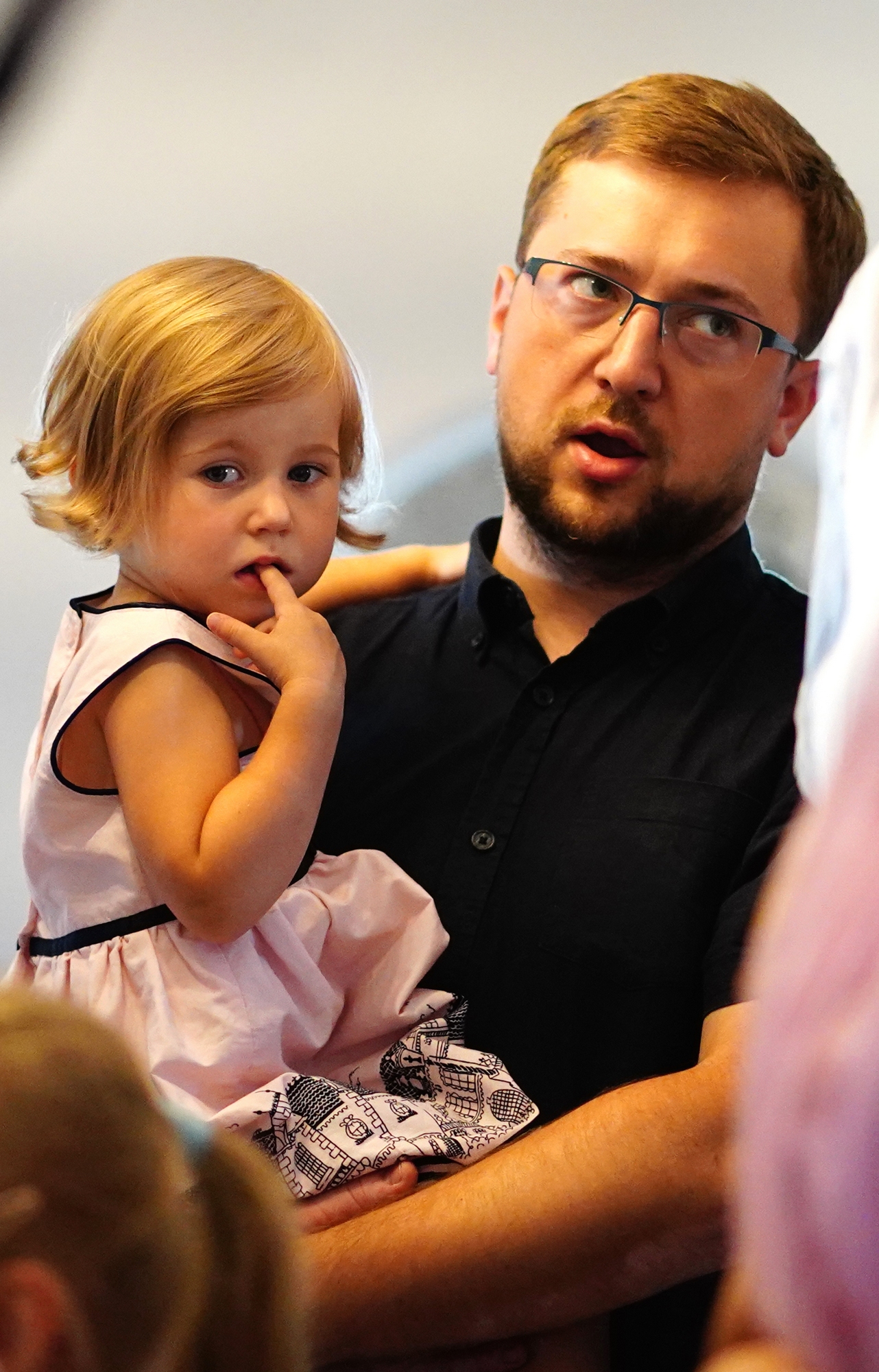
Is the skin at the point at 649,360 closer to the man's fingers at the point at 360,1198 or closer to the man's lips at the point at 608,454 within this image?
the man's lips at the point at 608,454

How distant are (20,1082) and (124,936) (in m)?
0.53

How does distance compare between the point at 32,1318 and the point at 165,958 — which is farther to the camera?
the point at 165,958

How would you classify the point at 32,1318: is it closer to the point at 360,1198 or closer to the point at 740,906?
the point at 360,1198

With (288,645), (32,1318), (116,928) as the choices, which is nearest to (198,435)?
(288,645)

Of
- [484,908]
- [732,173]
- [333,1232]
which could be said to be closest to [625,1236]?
[333,1232]

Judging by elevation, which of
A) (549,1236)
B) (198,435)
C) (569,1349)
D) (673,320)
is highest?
(673,320)

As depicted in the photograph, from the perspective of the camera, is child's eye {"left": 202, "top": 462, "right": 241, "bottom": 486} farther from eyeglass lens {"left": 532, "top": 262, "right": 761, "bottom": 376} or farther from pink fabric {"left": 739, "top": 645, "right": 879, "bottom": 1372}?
pink fabric {"left": 739, "top": 645, "right": 879, "bottom": 1372}

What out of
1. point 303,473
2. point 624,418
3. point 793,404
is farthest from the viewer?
point 793,404

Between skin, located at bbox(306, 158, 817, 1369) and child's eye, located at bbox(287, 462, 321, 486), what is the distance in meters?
0.35

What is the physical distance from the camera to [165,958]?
3.26 ft

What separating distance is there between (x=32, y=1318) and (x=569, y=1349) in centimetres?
59

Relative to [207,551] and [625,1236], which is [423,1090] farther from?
[207,551]

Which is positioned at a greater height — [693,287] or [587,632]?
[693,287]

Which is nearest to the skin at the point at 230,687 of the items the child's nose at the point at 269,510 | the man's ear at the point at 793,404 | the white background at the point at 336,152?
the child's nose at the point at 269,510
